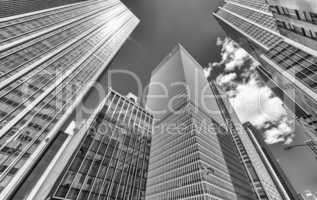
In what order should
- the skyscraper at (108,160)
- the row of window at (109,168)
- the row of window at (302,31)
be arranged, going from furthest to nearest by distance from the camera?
the skyscraper at (108,160) < the row of window at (109,168) < the row of window at (302,31)

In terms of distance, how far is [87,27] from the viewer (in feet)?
378

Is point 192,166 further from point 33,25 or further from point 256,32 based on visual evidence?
point 33,25

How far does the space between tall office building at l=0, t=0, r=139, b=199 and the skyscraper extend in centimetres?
1116

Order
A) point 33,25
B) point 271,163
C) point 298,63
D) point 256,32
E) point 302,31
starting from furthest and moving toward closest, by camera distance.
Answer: point 271,163 < point 256,32 < point 33,25 < point 298,63 < point 302,31

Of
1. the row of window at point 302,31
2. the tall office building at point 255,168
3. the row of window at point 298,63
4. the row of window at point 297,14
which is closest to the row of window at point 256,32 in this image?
the row of window at point 298,63

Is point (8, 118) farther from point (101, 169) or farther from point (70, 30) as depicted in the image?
point (70, 30)

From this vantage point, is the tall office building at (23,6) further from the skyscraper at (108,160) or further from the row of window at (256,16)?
the row of window at (256,16)

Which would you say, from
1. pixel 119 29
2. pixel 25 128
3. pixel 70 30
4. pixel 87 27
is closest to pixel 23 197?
pixel 25 128

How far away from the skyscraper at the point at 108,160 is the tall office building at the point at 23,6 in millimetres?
52769

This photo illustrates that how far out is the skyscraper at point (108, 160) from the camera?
4916 cm

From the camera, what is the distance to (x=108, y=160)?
205ft

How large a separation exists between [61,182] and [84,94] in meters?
42.8

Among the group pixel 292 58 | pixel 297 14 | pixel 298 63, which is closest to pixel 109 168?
pixel 298 63

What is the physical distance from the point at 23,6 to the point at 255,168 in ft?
598
